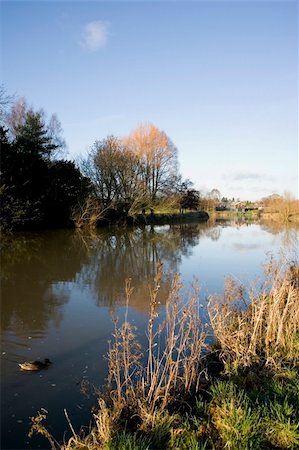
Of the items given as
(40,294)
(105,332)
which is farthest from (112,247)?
(105,332)

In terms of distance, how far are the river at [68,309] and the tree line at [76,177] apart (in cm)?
564

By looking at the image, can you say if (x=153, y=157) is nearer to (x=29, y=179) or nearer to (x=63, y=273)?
(x=29, y=179)

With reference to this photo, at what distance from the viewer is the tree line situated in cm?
2222

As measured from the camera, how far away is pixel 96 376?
4711 millimetres

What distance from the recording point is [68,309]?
783 cm

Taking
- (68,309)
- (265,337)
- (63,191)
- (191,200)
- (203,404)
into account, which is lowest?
(68,309)

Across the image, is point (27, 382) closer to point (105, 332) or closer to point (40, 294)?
point (105, 332)

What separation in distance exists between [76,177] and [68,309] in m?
22.2

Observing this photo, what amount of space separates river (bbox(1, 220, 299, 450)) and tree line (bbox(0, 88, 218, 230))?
18.5 ft

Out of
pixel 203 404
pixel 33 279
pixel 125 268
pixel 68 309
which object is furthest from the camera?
pixel 125 268

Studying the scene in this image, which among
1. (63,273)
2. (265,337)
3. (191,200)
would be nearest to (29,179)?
(63,273)

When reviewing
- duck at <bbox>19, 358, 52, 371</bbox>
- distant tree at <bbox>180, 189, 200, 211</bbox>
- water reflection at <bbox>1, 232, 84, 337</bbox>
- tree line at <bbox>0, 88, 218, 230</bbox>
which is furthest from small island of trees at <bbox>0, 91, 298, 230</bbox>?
duck at <bbox>19, 358, 52, 371</bbox>

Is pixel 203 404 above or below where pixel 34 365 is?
above

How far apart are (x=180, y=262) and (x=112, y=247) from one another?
219 inches
